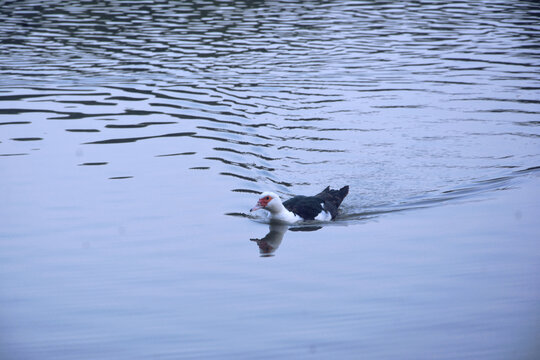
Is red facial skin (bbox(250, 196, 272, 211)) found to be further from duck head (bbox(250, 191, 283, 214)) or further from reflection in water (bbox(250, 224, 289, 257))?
reflection in water (bbox(250, 224, 289, 257))

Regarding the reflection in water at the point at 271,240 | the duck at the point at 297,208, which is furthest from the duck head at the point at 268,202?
the reflection in water at the point at 271,240

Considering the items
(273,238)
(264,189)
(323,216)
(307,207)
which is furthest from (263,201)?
(264,189)

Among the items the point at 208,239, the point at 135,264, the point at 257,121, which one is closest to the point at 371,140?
the point at 257,121

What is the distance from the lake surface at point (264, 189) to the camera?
384 inches

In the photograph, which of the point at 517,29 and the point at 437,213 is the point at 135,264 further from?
the point at 517,29

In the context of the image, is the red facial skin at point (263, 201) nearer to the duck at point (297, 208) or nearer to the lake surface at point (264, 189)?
the duck at point (297, 208)

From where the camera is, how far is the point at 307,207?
45.3 ft

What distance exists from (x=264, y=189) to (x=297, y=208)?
1.74m

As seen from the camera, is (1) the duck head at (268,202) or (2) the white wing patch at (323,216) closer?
(1) the duck head at (268,202)

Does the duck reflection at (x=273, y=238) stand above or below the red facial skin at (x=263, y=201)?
below

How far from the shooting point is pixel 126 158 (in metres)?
17.0

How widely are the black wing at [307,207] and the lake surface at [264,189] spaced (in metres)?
0.26

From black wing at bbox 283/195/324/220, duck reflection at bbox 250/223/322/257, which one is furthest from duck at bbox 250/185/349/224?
duck reflection at bbox 250/223/322/257

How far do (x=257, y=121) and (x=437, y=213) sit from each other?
672 cm
